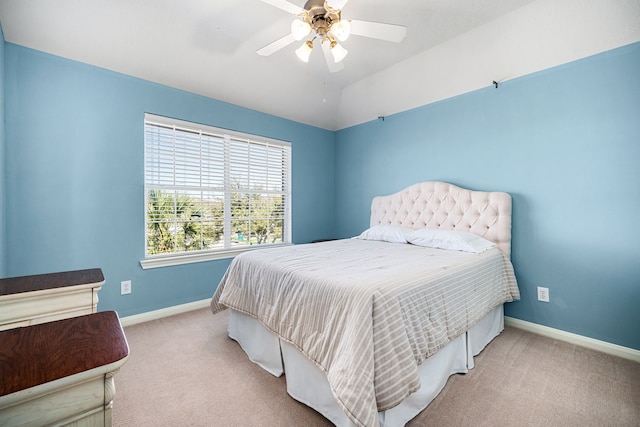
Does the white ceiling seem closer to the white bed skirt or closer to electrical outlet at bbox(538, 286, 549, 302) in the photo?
electrical outlet at bbox(538, 286, 549, 302)

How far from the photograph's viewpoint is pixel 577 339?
7.58 ft

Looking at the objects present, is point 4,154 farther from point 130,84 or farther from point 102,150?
point 130,84

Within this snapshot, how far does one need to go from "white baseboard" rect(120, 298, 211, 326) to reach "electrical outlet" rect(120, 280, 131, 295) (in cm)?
24

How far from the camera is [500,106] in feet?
9.04

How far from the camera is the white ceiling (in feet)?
6.97

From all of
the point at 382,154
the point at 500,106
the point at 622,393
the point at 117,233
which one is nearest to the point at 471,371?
the point at 622,393

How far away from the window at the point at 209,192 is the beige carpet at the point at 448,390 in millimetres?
1102

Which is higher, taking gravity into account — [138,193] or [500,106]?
[500,106]

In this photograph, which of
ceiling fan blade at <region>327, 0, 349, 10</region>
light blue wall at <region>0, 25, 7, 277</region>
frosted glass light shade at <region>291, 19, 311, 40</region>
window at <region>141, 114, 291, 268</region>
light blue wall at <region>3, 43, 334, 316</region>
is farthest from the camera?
window at <region>141, 114, 291, 268</region>

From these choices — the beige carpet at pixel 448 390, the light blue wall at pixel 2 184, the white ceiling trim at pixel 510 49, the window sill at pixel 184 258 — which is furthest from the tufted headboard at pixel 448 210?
A: the light blue wall at pixel 2 184

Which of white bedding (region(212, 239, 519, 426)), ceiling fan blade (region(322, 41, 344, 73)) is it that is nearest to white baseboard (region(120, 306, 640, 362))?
white bedding (region(212, 239, 519, 426))

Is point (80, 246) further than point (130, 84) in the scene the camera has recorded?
No

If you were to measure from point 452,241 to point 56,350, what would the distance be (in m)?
2.59

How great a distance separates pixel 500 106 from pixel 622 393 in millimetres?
2433
